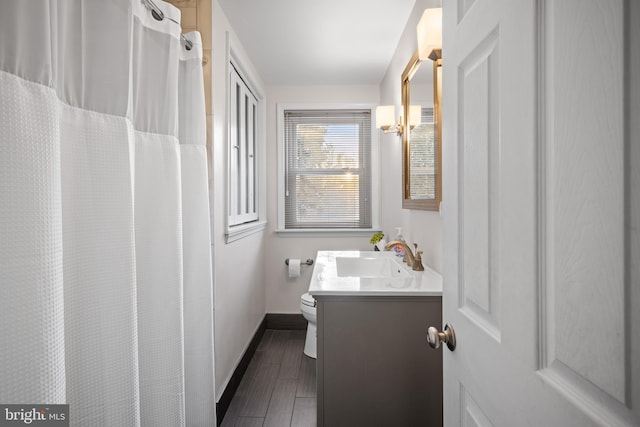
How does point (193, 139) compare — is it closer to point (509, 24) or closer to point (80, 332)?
point (80, 332)

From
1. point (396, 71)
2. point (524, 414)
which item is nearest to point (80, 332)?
point (524, 414)

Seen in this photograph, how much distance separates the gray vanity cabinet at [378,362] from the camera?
53.1 inches

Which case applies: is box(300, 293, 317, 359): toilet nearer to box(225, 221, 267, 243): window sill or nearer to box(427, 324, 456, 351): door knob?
box(225, 221, 267, 243): window sill

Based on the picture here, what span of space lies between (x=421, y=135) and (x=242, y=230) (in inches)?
53.2

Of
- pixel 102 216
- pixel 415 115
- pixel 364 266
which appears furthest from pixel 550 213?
pixel 364 266

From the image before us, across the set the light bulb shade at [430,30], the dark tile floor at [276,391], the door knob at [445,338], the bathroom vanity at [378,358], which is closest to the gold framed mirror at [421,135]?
the light bulb shade at [430,30]

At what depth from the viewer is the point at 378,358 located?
1.37 m

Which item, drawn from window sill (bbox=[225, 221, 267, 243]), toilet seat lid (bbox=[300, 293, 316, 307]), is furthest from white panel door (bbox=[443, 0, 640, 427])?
toilet seat lid (bbox=[300, 293, 316, 307])

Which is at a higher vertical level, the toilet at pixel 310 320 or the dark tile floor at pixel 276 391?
the toilet at pixel 310 320

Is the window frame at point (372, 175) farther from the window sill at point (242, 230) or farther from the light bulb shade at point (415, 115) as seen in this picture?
the light bulb shade at point (415, 115)

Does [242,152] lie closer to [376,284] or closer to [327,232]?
[327,232]

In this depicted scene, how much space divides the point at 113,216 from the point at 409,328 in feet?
3.79

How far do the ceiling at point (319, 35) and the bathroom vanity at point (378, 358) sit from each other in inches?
65.5

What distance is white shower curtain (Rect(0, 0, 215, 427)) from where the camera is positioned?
635 millimetres
